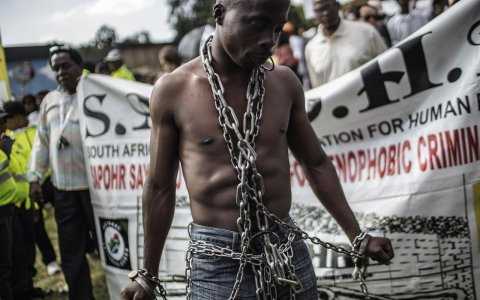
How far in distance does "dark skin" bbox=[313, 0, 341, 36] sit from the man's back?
3123 millimetres

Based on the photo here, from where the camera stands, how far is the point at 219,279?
2.34 metres

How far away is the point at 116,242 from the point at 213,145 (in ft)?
9.40

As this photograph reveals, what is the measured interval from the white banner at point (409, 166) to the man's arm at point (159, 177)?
76.5 inches

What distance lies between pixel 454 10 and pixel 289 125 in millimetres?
1849

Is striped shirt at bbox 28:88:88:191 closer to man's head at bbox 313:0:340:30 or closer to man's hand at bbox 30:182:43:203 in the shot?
man's hand at bbox 30:182:43:203

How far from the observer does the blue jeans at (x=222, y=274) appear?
2314mm

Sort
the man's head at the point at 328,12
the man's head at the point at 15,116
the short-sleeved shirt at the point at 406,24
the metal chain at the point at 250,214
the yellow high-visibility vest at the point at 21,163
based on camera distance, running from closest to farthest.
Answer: the metal chain at the point at 250,214, the man's head at the point at 328,12, the yellow high-visibility vest at the point at 21,163, the man's head at the point at 15,116, the short-sleeved shirt at the point at 406,24

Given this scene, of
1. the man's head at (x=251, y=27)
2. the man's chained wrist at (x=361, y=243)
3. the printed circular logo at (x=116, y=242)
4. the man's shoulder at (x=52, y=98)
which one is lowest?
the printed circular logo at (x=116, y=242)

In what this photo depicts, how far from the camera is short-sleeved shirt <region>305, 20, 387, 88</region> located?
5188 millimetres

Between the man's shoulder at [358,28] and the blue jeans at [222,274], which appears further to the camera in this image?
the man's shoulder at [358,28]

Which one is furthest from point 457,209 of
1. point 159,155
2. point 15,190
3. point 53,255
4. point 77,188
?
point 53,255

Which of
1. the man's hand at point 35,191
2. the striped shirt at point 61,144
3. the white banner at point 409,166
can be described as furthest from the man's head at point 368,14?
the man's hand at point 35,191

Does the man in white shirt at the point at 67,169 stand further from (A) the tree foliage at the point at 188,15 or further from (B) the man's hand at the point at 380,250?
(A) the tree foliage at the point at 188,15

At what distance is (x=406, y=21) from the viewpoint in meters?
7.38
